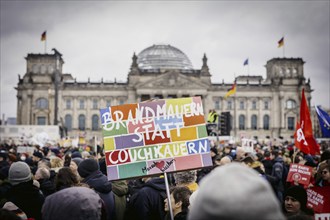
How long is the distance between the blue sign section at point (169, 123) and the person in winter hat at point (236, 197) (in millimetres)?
3401

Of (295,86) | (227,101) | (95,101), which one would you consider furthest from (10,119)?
(295,86)

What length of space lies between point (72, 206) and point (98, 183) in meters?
2.46

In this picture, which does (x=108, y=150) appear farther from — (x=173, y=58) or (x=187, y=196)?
(x=173, y=58)

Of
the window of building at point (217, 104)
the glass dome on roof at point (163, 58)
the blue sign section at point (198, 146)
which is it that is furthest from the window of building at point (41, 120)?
the blue sign section at point (198, 146)

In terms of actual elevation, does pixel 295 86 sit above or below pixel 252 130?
above

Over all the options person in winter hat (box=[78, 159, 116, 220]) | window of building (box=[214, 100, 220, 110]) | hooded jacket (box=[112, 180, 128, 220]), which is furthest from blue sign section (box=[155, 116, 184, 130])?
window of building (box=[214, 100, 220, 110])

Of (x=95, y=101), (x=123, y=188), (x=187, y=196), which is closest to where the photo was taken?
(x=187, y=196)

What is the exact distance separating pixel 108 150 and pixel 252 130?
70172 millimetres

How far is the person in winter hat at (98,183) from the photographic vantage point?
5352 millimetres

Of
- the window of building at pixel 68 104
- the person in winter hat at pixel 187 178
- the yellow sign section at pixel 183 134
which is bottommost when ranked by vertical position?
the person in winter hat at pixel 187 178

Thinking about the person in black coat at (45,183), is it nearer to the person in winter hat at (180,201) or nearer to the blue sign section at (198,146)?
the blue sign section at (198,146)

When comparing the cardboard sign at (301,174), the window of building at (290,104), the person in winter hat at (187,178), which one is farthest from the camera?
the window of building at (290,104)

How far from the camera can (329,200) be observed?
4.92 metres

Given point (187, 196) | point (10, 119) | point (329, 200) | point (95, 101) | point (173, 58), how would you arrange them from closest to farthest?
point (187, 196), point (329, 200), point (95, 101), point (173, 58), point (10, 119)
